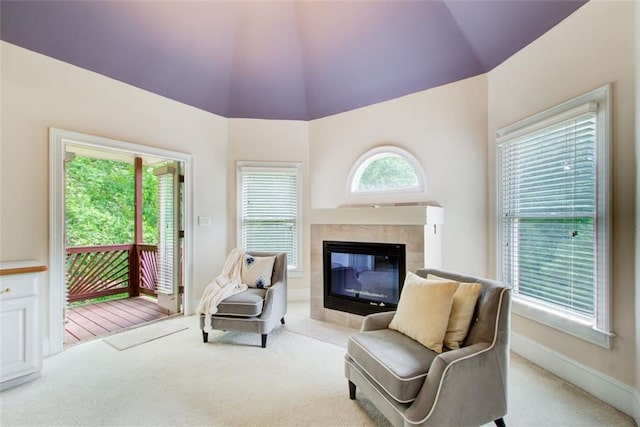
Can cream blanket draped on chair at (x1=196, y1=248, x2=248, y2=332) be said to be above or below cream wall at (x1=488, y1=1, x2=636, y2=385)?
below

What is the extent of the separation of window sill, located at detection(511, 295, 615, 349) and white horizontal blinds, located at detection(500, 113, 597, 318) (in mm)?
77

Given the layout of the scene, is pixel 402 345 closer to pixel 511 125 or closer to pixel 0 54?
pixel 511 125

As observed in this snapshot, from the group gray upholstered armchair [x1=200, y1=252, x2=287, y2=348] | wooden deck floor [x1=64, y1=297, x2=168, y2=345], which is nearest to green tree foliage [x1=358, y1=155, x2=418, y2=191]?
gray upholstered armchair [x1=200, y1=252, x2=287, y2=348]

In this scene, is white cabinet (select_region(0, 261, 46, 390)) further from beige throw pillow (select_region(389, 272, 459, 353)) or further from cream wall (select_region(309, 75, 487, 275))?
cream wall (select_region(309, 75, 487, 275))

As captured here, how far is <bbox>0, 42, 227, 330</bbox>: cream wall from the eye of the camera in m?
2.51

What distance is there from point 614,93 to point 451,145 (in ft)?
4.68

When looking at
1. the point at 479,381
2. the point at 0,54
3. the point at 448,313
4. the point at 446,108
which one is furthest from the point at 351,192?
the point at 0,54

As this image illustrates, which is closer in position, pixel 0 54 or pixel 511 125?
pixel 0 54

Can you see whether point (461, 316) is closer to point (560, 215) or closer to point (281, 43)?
point (560, 215)

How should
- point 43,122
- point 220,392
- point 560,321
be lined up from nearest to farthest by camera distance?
point 220,392
point 560,321
point 43,122

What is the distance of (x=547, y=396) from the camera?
2.10 m

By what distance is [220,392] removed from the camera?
215 cm

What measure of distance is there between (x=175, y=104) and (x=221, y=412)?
3.54 meters

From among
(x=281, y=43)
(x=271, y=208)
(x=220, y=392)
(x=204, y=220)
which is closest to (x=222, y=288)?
(x=220, y=392)
